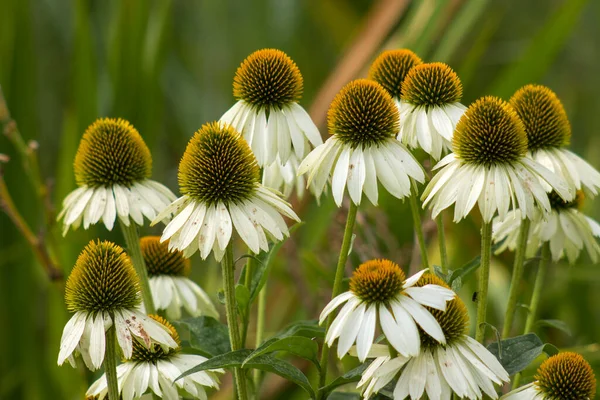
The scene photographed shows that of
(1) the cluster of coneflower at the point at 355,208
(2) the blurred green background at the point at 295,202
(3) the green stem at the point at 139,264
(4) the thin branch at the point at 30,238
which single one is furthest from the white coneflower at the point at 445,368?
(4) the thin branch at the point at 30,238

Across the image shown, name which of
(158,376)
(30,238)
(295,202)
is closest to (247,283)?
(158,376)

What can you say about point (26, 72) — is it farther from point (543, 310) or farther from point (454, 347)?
point (454, 347)

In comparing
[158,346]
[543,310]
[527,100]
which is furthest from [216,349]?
[543,310]

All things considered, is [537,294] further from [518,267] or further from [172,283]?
[172,283]

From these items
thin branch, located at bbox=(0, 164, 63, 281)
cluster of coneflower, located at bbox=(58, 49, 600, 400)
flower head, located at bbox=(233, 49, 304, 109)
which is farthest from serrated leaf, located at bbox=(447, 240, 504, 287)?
thin branch, located at bbox=(0, 164, 63, 281)

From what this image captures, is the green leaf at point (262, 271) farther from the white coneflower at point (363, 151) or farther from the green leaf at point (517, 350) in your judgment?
the green leaf at point (517, 350)

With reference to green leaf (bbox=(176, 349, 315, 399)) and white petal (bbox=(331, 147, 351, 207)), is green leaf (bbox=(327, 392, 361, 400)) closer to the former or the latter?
green leaf (bbox=(176, 349, 315, 399))
